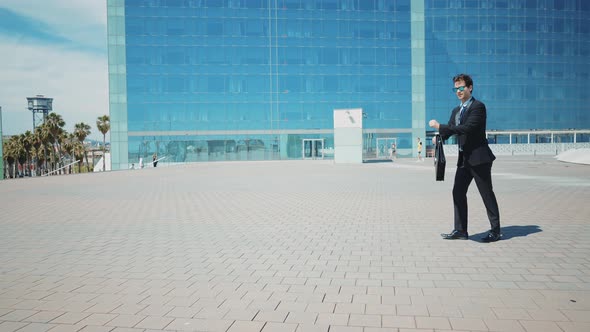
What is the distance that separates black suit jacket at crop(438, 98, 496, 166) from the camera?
540cm

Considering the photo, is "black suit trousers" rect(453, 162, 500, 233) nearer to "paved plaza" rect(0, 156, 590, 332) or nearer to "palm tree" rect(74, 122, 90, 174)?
"paved plaza" rect(0, 156, 590, 332)

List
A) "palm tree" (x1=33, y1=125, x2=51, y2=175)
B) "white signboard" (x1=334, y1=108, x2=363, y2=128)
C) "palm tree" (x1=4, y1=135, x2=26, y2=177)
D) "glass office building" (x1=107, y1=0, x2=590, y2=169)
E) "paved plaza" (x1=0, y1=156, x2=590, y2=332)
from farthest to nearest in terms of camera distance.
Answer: "palm tree" (x1=4, y1=135, x2=26, y2=177)
"palm tree" (x1=33, y1=125, x2=51, y2=175)
"glass office building" (x1=107, y1=0, x2=590, y2=169)
"white signboard" (x1=334, y1=108, x2=363, y2=128)
"paved plaza" (x1=0, y1=156, x2=590, y2=332)

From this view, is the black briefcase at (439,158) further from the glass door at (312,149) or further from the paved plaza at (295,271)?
the glass door at (312,149)

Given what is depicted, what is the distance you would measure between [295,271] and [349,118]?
31319 millimetres

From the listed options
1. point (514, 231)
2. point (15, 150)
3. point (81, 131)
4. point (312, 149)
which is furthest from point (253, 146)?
point (514, 231)

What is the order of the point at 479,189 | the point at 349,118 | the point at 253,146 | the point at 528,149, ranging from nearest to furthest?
1. the point at 479,189
2. the point at 349,118
3. the point at 253,146
4. the point at 528,149

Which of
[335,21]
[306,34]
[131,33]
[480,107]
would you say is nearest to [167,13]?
[131,33]

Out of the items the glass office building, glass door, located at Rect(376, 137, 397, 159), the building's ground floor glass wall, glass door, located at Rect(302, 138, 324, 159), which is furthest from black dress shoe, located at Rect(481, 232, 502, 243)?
glass door, located at Rect(376, 137, 397, 159)

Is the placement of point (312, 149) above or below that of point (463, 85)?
below

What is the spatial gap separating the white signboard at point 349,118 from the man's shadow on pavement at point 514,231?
93.3 feet

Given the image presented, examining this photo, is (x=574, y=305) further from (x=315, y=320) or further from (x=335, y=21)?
(x=335, y=21)

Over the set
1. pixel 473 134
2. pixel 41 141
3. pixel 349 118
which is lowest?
pixel 473 134

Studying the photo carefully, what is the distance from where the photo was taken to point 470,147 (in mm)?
5578

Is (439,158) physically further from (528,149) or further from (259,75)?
Result: (528,149)
